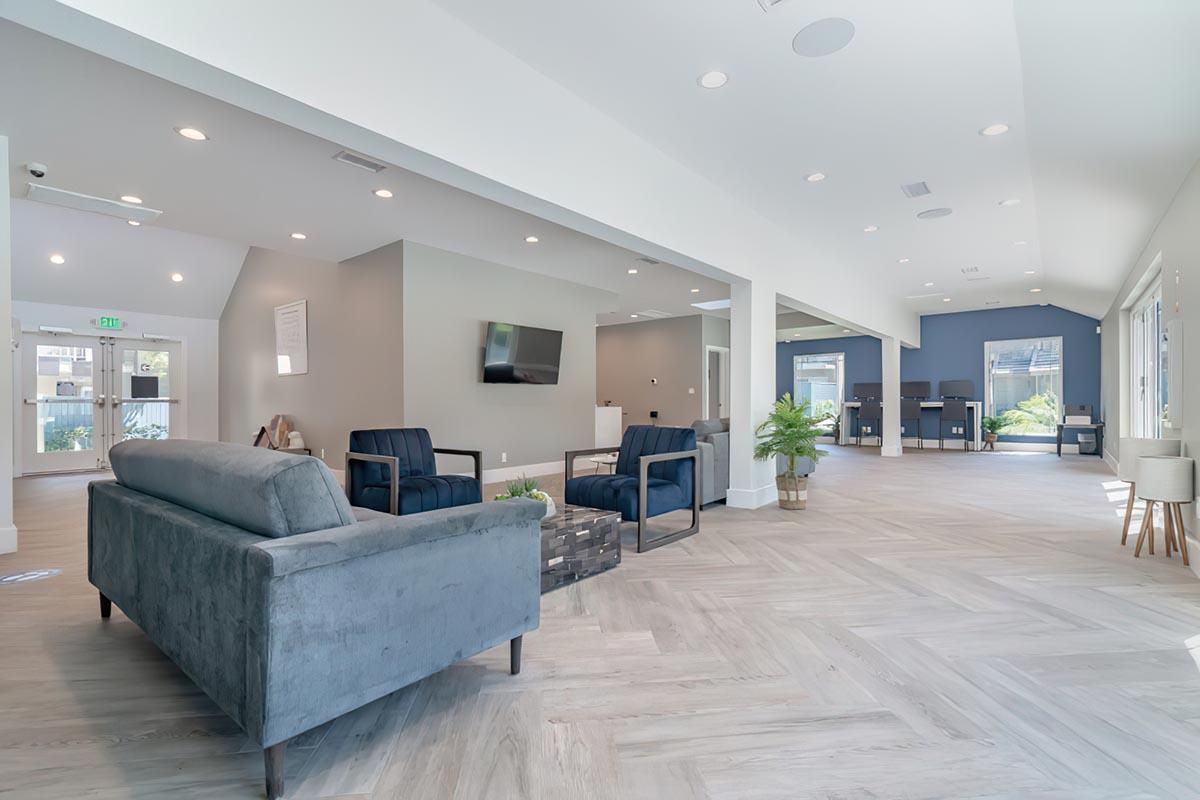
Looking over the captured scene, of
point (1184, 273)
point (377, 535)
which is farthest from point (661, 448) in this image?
point (1184, 273)

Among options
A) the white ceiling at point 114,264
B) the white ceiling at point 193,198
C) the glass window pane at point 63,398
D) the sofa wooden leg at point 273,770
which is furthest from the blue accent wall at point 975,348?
the glass window pane at point 63,398

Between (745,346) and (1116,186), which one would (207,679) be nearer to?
(745,346)

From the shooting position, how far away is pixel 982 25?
2.83 meters

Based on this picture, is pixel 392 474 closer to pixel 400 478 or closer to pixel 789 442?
pixel 400 478

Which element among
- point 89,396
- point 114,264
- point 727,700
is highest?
point 114,264

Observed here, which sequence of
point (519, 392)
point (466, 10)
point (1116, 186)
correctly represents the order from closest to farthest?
point (466, 10)
point (1116, 186)
point (519, 392)

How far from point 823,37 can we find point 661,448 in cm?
291

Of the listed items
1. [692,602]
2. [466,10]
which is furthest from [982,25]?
[692,602]

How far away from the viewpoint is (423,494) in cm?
427

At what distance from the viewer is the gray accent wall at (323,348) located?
6.69 metres

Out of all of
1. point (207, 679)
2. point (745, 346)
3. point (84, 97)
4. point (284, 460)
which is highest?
point (84, 97)

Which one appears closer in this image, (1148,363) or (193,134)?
(193,134)

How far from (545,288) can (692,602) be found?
5899mm

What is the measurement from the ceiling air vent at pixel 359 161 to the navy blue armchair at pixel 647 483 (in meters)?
2.58
